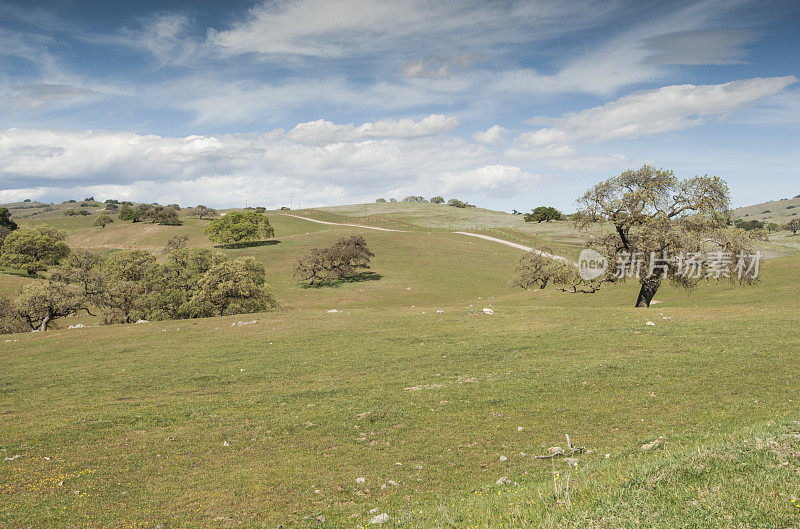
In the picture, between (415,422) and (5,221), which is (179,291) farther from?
(5,221)

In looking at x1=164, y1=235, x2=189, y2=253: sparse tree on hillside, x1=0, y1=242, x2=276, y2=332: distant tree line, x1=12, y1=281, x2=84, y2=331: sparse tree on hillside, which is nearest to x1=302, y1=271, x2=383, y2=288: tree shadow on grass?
x1=0, y1=242, x2=276, y2=332: distant tree line

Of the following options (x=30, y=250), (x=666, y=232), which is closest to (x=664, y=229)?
(x=666, y=232)

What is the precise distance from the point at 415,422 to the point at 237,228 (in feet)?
387

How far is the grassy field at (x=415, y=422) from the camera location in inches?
376

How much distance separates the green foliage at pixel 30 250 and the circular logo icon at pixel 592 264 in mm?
111749

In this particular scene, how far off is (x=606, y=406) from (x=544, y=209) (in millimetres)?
172484

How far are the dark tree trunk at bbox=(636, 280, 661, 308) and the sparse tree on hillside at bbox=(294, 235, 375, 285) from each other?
5773cm

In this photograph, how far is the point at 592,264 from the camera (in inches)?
1623

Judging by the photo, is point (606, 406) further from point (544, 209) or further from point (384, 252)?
point (544, 209)

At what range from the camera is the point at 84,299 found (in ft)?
172

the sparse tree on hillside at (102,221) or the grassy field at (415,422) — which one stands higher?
the sparse tree on hillside at (102,221)

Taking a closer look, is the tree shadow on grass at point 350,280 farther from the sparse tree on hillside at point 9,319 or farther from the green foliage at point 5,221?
the green foliage at point 5,221

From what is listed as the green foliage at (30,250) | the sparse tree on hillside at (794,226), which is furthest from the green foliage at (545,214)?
the green foliage at (30,250)

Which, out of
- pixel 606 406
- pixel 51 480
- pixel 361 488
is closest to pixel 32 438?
pixel 51 480
